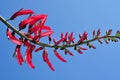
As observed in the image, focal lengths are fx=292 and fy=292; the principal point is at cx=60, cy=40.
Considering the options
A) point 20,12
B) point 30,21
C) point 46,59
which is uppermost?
point 20,12

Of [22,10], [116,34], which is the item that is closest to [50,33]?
[22,10]

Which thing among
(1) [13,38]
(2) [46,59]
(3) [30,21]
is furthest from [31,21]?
(2) [46,59]

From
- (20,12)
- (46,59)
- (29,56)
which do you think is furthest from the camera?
(46,59)

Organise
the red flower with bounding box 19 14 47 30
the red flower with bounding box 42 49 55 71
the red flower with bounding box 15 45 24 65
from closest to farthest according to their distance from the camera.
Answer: the red flower with bounding box 19 14 47 30 → the red flower with bounding box 15 45 24 65 → the red flower with bounding box 42 49 55 71

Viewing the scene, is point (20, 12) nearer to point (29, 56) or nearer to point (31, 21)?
point (31, 21)

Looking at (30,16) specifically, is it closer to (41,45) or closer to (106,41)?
(41,45)

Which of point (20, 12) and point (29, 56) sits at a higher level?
point (20, 12)

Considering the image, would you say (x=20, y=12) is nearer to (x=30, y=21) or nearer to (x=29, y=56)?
(x=30, y=21)

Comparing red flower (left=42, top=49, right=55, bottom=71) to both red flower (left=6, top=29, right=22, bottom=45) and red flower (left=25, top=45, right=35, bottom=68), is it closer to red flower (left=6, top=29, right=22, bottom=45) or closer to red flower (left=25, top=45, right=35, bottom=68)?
red flower (left=25, top=45, right=35, bottom=68)

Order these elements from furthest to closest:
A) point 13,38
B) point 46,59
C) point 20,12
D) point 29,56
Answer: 1. point 46,59
2. point 20,12
3. point 29,56
4. point 13,38

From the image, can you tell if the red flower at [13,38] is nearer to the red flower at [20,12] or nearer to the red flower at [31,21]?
the red flower at [31,21]

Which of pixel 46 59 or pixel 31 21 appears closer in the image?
pixel 31 21
